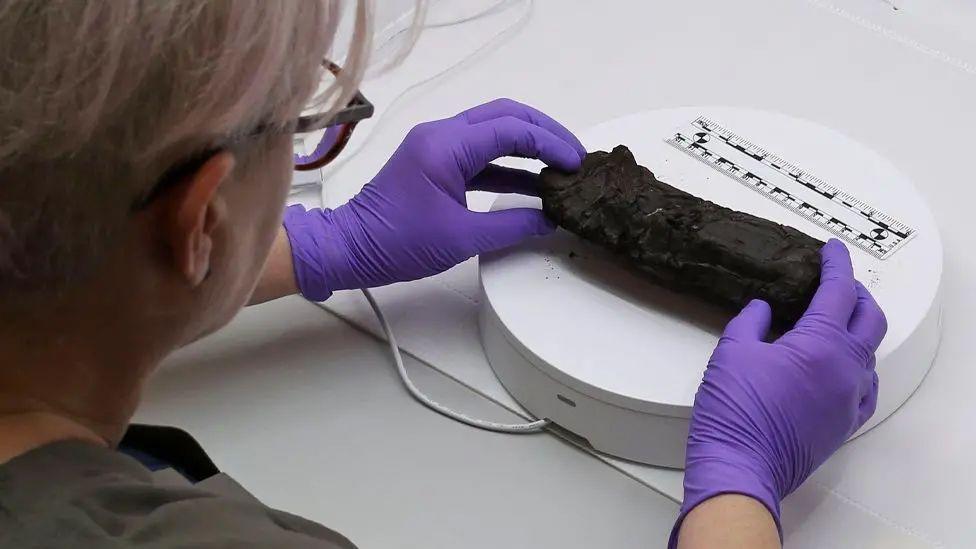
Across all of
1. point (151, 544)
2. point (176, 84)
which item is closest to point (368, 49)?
point (176, 84)

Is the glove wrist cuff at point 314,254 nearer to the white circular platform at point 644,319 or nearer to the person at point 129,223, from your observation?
the white circular platform at point 644,319

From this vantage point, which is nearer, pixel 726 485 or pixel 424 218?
pixel 726 485

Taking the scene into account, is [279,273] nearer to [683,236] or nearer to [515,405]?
[515,405]

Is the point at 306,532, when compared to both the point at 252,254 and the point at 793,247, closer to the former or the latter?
the point at 252,254

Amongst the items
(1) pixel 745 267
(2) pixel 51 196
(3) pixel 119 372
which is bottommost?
(1) pixel 745 267

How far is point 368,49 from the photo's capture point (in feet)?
1.99

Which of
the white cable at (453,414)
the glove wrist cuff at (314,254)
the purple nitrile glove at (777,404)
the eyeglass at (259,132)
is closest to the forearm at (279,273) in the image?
the glove wrist cuff at (314,254)

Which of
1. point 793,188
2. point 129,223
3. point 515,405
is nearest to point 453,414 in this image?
point 515,405

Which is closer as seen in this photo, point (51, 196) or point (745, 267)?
point (51, 196)

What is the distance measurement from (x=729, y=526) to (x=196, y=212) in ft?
1.68

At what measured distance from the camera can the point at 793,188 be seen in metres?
1.14

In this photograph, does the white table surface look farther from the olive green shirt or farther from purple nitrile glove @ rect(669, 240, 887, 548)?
the olive green shirt

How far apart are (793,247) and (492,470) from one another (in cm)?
37

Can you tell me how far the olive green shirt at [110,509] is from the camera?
527 mm
